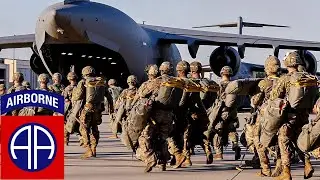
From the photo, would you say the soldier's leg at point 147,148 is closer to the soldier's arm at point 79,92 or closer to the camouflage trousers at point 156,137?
the camouflage trousers at point 156,137

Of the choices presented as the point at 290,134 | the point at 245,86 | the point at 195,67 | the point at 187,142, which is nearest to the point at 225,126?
the point at 187,142

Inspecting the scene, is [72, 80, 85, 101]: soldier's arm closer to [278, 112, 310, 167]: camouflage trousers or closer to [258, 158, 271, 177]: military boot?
[258, 158, 271, 177]: military boot

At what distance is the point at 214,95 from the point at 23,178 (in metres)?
4.77

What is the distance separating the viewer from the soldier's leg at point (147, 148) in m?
9.04

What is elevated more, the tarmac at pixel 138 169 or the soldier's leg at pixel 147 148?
the soldier's leg at pixel 147 148

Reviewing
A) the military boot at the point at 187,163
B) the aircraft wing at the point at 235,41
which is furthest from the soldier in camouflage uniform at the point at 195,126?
the aircraft wing at the point at 235,41

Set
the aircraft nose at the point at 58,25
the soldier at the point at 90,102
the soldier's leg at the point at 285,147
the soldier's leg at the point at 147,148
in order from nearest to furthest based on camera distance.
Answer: the soldier's leg at the point at 285,147, the soldier's leg at the point at 147,148, the soldier at the point at 90,102, the aircraft nose at the point at 58,25

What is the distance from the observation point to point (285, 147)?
316 inches

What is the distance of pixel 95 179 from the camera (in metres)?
8.52

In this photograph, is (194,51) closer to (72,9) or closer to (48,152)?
(72,9)

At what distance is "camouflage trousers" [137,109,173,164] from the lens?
906cm

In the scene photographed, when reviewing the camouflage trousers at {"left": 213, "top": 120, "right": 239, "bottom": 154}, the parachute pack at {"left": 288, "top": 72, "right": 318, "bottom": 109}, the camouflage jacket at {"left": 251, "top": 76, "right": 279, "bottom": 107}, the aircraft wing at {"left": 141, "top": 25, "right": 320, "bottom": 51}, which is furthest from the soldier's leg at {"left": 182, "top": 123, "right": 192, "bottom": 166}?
the aircraft wing at {"left": 141, "top": 25, "right": 320, "bottom": 51}

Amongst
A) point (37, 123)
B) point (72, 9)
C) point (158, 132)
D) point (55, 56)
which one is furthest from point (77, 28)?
point (37, 123)

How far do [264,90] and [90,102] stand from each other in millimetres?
3373
